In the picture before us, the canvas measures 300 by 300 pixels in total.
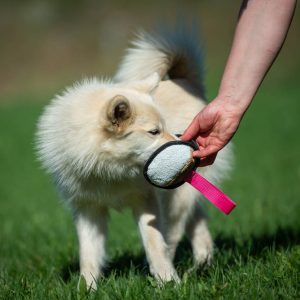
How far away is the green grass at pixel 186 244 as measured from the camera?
2.59 m

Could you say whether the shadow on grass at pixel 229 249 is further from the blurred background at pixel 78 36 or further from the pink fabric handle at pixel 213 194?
the blurred background at pixel 78 36

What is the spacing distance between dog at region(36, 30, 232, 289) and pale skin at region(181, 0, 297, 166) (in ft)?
1.29

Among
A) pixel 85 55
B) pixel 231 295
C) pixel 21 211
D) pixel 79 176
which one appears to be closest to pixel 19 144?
pixel 21 211

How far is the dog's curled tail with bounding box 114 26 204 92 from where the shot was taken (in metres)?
3.96

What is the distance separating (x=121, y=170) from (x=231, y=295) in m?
1.08

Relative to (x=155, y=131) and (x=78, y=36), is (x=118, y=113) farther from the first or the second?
(x=78, y=36)

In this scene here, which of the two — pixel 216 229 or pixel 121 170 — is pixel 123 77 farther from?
pixel 216 229

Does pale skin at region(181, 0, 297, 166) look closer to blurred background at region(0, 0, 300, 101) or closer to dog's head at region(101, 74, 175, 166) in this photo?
dog's head at region(101, 74, 175, 166)

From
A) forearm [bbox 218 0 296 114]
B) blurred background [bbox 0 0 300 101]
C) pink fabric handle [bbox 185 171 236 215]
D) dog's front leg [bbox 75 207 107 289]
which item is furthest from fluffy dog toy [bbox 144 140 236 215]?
blurred background [bbox 0 0 300 101]

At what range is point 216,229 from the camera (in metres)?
4.72

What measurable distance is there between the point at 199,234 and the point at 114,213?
2.74 m

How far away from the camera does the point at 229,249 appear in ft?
11.6

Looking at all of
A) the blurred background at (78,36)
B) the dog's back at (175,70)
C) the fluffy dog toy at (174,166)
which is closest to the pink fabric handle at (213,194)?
the fluffy dog toy at (174,166)

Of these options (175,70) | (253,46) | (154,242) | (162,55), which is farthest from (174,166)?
(175,70)
